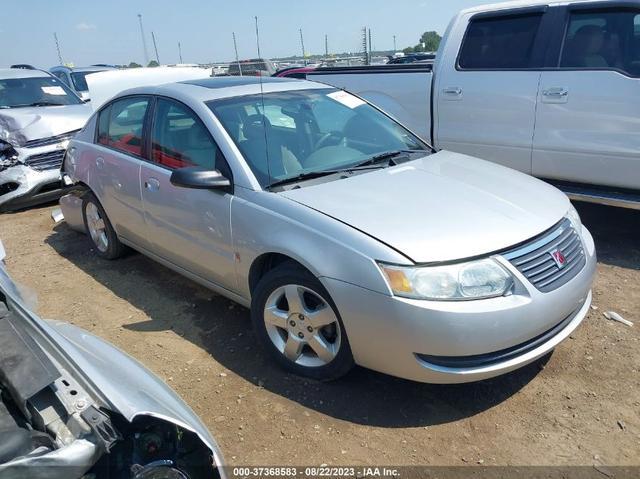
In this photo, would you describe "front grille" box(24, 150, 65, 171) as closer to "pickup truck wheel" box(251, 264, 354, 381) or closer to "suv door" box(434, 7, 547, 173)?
"suv door" box(434, 7, 547, 173)

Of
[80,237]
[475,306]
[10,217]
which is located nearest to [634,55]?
[475,306]

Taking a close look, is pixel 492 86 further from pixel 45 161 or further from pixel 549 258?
pixel 45 161

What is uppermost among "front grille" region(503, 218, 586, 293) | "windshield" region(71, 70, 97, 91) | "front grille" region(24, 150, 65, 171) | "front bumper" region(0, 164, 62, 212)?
"windshield" region(71, 70, 97, 91)

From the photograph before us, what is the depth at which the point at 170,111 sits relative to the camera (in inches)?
150

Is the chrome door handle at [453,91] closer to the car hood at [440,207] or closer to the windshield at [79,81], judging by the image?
the car hood at [440,207]

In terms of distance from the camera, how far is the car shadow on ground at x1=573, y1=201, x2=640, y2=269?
441 centimetres

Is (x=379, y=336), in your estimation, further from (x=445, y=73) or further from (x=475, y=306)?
(x=445, y=73)

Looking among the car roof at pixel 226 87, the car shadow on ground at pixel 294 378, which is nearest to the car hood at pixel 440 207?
the car shadow on ground at pixel 294 378

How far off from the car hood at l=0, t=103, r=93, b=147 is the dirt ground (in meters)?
4.09

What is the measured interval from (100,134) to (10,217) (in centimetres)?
297

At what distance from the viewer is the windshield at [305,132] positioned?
10.8 ft

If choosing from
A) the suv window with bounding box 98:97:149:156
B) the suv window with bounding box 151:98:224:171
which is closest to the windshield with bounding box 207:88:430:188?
the suv window with bounding box 151:98:224:171

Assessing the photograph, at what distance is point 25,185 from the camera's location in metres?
6.81

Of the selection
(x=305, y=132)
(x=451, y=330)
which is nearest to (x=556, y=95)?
(x=305, y=132)
